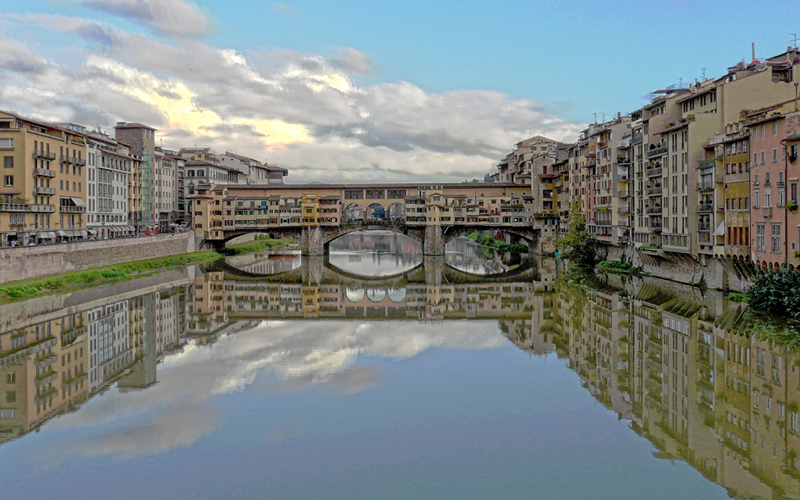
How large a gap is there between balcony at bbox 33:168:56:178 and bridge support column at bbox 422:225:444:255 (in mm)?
Answer: 34620

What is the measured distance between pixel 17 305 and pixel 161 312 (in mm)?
6243

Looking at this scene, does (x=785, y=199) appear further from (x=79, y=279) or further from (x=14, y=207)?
(x=14, y=207)

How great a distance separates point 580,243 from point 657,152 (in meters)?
13.5

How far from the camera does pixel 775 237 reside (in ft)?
94.6

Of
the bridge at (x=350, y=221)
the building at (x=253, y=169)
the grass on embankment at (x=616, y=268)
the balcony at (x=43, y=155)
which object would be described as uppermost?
the building at (x=253, y=169)

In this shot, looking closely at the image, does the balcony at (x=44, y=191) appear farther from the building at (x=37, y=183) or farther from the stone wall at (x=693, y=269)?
the stone wall at (x=693, y=269)

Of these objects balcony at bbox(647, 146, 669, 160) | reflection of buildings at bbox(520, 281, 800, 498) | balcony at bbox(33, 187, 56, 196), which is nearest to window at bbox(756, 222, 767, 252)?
reflection of buildings at bbox(520, 281, 800, 498)

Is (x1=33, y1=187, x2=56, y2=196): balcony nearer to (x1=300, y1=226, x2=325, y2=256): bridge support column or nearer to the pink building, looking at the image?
(x1=300, y1=226, x2=325, y2=256): bridge support column

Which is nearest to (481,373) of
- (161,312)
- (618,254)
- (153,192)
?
(161,312)

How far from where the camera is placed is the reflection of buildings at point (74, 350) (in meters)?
17.4

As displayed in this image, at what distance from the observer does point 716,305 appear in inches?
1199

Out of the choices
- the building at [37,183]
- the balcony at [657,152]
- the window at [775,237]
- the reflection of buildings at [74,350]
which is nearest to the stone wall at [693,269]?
the window at [775,237]

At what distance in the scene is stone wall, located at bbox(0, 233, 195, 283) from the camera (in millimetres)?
35500

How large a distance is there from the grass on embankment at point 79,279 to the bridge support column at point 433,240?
24.4 meters
